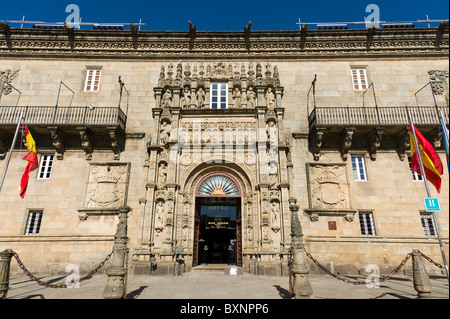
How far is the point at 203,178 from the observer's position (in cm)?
1439

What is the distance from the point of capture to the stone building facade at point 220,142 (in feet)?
42.9

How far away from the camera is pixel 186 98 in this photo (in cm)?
1540

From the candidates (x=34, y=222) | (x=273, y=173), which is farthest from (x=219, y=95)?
(x=34, y=222)

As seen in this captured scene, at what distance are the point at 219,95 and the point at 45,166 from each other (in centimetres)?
1091

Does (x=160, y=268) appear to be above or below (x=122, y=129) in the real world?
below

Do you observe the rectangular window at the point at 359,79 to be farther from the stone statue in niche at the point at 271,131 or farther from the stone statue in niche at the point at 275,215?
the stone statue in niche at the point at 275,215

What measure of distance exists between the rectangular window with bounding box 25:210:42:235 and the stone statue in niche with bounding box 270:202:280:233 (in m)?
12.5

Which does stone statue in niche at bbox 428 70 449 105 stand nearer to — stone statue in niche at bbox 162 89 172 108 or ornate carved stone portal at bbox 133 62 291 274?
ornate carved stone portal at bbox 133 62 291 274

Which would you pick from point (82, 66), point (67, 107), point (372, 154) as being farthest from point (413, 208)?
point (82, 66)

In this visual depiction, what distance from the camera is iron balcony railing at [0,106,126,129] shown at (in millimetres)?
14422

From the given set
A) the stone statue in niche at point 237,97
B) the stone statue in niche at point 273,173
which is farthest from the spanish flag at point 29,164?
the stone statue in niche at point 273,173
